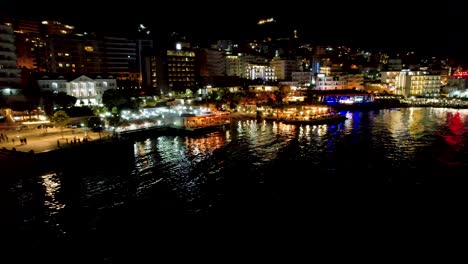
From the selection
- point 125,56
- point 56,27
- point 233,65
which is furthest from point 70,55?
point 233,65

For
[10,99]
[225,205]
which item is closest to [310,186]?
[225,205]

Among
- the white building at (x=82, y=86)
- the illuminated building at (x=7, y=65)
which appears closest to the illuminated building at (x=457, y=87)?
the white building at (x=82, y=86)

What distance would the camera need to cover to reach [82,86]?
231 ft

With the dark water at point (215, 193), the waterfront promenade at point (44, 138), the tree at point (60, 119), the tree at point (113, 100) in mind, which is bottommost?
the dark water at point (215, 193)

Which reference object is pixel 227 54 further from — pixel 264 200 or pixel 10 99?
pixel 264 200

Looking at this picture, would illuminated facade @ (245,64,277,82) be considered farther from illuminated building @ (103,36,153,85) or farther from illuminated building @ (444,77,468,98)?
illuminated building @ (444,77,468,98)

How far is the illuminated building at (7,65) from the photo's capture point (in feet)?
200

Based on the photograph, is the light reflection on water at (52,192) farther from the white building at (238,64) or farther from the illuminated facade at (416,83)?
the illuminated facade at (416,83)

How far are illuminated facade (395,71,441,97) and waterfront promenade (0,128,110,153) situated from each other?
116m

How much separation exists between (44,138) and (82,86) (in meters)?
27.8

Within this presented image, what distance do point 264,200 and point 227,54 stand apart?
11417 centimetres

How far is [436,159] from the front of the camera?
4016cm

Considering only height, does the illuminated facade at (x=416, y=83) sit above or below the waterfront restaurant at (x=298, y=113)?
above

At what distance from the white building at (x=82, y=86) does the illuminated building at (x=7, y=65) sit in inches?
171
